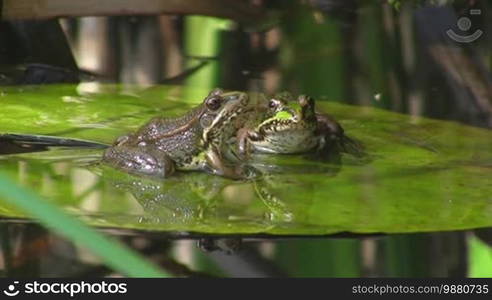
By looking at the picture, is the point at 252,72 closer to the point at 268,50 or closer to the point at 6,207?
the point at 268,50

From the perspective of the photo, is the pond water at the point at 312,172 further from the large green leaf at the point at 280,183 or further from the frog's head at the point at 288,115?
the frog's head at the point at 288,115

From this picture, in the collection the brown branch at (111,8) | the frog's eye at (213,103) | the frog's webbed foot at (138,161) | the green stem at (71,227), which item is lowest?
the frog's webbed foot at (138,161)

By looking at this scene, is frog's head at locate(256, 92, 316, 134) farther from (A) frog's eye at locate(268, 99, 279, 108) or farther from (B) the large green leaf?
(B) the large green leaf

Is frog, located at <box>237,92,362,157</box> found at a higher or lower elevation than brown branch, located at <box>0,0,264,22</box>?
lower

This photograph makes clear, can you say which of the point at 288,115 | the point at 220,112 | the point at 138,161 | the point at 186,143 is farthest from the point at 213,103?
the point at 138,161

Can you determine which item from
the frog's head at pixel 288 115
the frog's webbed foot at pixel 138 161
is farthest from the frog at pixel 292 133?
the frog's webbed foot at pixel 138 161

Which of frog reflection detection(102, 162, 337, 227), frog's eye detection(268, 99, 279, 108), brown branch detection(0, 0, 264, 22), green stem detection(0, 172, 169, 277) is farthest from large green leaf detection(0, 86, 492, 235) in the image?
green stem detection(0, 172, 169, 277)
